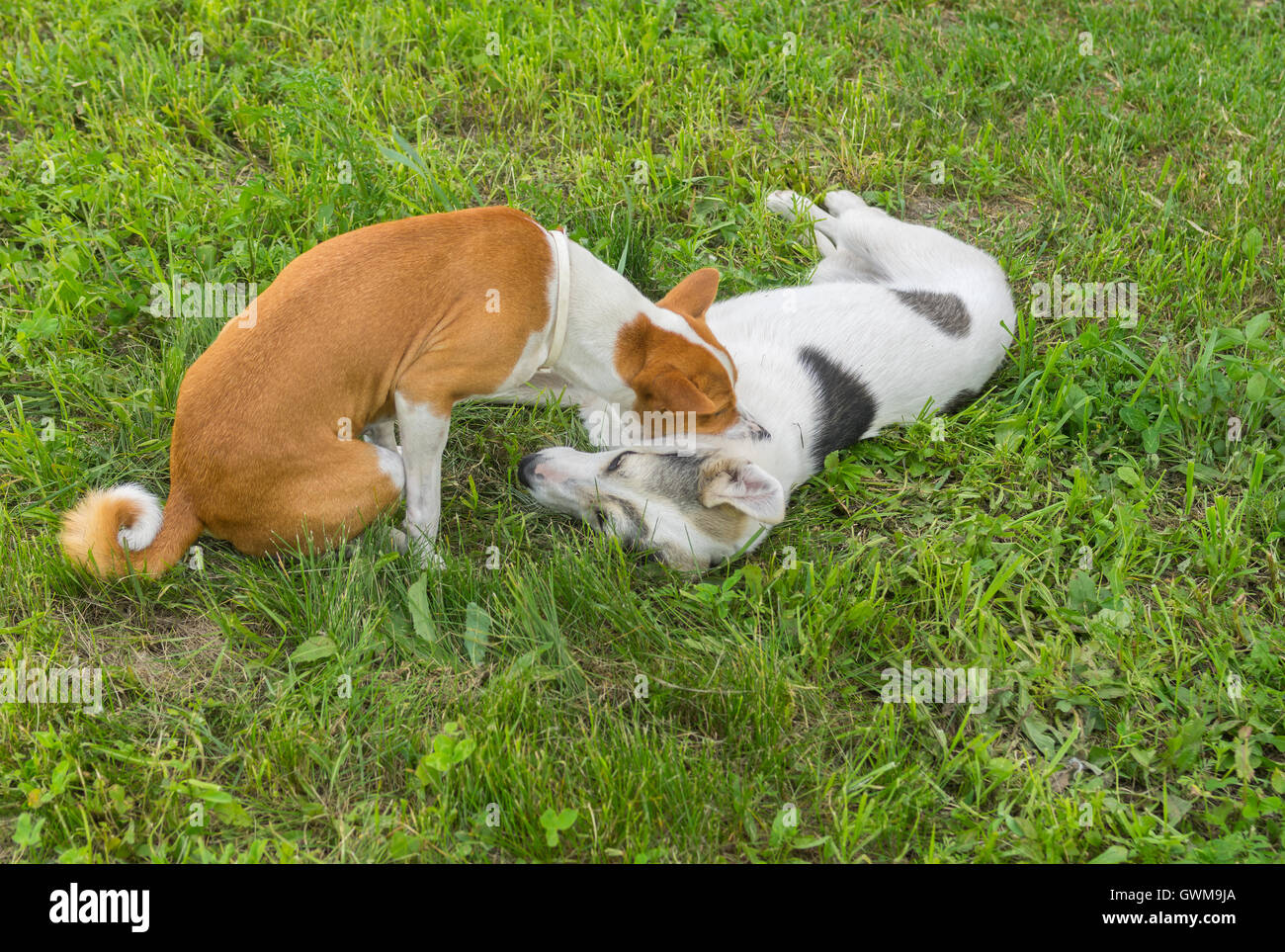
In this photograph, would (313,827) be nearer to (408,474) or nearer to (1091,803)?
(408,474)

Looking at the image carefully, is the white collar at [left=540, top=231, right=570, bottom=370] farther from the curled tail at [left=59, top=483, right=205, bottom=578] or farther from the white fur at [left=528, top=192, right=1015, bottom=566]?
the curled tail at [left=59, top=483, right=205, bottom=578]

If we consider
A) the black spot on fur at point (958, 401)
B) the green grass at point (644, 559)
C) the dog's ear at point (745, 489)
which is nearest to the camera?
the green grass at point (644, 559)

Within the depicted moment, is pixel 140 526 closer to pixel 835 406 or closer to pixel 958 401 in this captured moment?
pixel 835 406

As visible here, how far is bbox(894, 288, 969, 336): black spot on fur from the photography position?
4.47 meters

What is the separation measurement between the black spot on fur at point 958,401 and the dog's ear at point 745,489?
1215 mm

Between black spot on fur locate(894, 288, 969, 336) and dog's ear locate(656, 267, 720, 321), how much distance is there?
106cm

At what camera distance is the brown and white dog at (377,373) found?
3.30m

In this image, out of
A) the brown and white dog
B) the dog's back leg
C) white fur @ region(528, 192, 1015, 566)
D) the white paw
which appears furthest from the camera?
the white paw

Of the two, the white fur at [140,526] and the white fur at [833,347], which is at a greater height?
the white fur at [833,347]

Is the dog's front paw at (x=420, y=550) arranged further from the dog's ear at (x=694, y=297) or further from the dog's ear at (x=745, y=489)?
the dog's ear at (x=694, y=297)

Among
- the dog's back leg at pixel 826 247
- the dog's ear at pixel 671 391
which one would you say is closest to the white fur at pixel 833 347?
the dog's back leg at pixel 826 247

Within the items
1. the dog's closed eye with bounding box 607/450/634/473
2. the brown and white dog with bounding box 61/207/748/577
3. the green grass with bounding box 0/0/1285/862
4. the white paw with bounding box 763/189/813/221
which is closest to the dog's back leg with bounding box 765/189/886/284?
the white paw with bounding box 763/189/813/221

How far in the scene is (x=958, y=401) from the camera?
4461mm

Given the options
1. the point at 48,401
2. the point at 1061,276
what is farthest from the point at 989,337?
the point at 48,401
